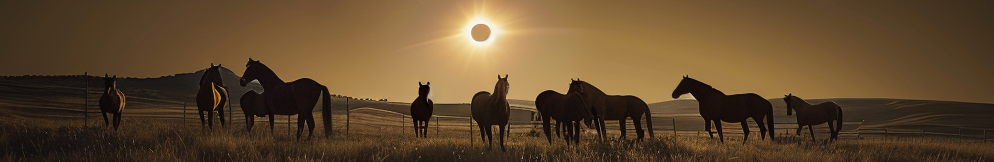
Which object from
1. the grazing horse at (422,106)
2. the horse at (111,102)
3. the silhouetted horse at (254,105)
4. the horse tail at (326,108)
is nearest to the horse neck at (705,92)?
the grazing horse at (422,106)

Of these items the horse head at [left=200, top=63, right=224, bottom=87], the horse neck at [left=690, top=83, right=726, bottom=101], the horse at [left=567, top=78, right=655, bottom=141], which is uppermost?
the horse head at [left=200, top=63, right=224, bottom=87]

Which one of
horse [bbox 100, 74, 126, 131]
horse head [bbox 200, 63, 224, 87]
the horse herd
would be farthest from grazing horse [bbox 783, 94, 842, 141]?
horse [bbox 100, 74, 126, 131]

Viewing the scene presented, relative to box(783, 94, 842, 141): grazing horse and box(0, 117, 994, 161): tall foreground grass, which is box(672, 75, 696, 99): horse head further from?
box(783, 94, 842, 141): grazing horse

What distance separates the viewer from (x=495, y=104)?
Result: 38.7 feet

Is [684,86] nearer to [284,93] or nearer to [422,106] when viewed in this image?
[422,106]

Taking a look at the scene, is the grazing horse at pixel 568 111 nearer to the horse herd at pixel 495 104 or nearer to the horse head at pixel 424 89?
the horse herd at pixel 495 104

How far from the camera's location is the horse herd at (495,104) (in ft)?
39.3

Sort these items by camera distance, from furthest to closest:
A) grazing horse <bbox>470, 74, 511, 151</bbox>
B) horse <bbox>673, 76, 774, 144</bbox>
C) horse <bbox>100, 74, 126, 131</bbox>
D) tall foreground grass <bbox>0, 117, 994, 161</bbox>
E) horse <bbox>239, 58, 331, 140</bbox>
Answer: horse <bbox>673, 76, 774, 144</bbox>
horse <bbox>100, 74, 126, 131</bbox>
horse <bbox>239, 58, 331, 140</bbox>
grazing horse <bbox>470, 74, 511, 151</bbox>
tall foreground grass <bbox>0, 117, 994, 161</bbox>

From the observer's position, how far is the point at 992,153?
52.5 feet

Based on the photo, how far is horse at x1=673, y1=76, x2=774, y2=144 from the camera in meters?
14.7

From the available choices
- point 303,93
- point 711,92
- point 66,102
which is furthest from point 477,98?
point 66,102

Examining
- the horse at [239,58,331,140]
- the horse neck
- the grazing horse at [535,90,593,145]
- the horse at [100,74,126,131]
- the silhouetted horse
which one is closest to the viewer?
the grazing horse at [535,90,593,145]

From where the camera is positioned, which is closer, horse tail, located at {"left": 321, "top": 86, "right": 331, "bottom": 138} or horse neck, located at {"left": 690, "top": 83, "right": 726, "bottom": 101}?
horse tail, located at {"left": 321, "top": 86, "right": 331, "bottom": 138}

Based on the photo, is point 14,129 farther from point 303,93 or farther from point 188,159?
point 188,159
